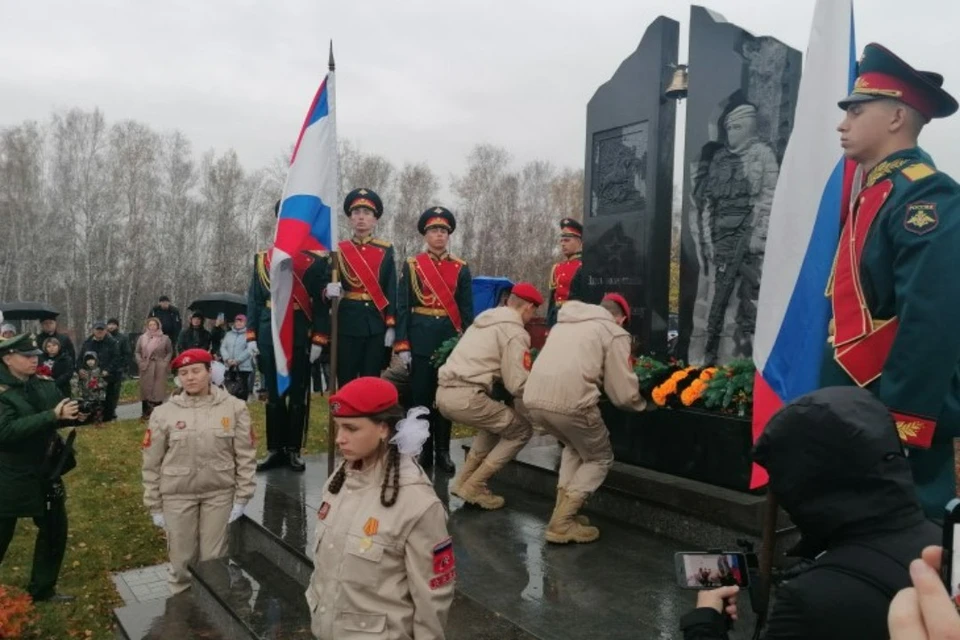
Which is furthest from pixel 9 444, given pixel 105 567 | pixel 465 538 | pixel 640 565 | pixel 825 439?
pixel 825 439

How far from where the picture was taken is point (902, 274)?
2502 mm

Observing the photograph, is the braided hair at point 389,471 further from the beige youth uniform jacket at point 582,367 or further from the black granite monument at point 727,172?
the black granite monument at point 727,172

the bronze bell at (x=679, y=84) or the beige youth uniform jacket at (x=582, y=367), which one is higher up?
the bronze bell at (x=679, y=84)

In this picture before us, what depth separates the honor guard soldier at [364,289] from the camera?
674cm

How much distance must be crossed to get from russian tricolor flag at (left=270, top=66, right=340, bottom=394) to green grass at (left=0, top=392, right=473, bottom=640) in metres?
2.76

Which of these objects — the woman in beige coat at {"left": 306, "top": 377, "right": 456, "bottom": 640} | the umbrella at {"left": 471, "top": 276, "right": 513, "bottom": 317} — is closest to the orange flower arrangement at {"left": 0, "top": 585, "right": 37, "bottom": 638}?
the woman in beige coat at {"left": 306, "top": 377, "right": 456, "bottom": 640}

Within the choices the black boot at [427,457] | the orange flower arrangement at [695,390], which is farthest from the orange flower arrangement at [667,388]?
the black boot at [427,457]

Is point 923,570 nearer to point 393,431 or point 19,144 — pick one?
point 393,431

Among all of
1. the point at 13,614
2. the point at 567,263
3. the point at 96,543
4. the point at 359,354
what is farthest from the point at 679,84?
the point at 96,543

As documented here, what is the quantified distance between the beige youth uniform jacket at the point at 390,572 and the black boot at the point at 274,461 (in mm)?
4682

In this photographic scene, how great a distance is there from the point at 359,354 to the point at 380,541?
4.42m

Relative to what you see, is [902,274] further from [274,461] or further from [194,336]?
[194,336]

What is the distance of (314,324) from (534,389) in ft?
9.17

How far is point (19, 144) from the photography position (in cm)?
3459
